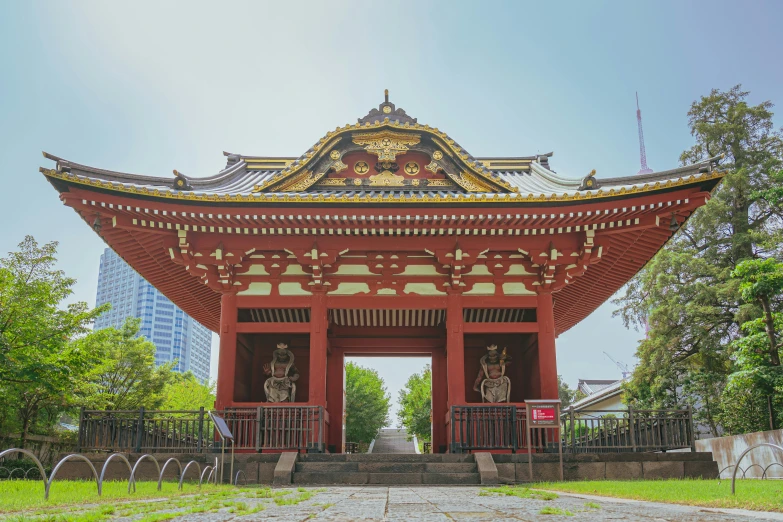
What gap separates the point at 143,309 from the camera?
93688 mm

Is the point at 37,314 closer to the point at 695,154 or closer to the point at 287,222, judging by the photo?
the point at 287,222

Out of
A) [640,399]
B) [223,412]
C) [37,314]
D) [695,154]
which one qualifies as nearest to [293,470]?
[223,412]

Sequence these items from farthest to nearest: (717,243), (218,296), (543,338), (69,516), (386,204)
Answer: (717,243), (218,296), (543,338), (386,204), (69,516)

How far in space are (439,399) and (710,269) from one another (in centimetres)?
1293

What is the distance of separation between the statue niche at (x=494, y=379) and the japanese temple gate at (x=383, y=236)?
750mm

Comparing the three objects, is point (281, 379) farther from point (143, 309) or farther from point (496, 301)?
point (143, 309)

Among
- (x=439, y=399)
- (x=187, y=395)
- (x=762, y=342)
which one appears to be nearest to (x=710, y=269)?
(x=762, y=342)

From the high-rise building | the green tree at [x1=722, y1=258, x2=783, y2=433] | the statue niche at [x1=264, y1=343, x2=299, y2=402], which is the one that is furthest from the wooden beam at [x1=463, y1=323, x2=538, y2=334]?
the high-rise building

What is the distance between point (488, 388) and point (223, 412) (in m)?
6.16

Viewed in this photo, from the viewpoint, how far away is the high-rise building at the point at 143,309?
307 ft

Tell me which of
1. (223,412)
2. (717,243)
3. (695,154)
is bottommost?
(223,412)

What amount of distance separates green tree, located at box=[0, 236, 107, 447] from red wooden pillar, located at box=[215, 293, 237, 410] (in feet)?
16.5

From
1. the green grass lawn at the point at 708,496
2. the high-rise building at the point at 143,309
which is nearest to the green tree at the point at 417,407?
the green grass lawn at the point at 708,496

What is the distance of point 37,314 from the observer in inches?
702
